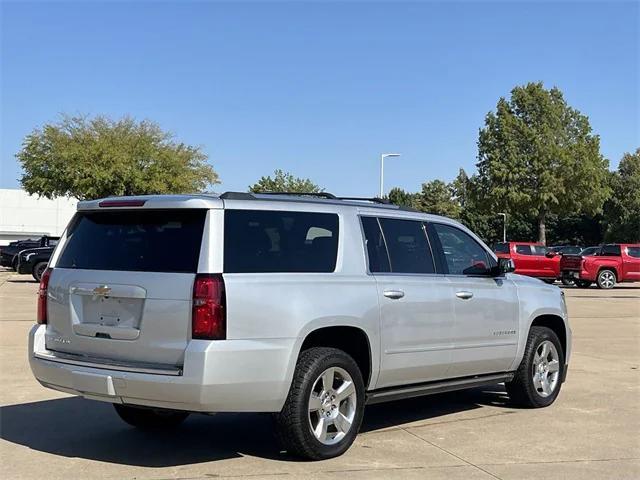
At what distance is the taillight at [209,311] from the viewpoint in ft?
16.4

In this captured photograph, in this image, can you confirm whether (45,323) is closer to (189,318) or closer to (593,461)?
(189,318)

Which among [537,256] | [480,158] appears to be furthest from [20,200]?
[537,256]

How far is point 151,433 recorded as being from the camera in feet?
21.4

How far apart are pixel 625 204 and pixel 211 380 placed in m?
69.3

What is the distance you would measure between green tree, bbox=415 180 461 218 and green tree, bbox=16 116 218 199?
46.7 metres

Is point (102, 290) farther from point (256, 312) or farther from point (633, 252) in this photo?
point (633, 252)

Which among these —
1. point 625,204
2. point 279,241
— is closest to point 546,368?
point 279,241

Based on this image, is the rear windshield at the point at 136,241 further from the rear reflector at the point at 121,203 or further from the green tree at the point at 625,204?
the green tree at the point at 625,204

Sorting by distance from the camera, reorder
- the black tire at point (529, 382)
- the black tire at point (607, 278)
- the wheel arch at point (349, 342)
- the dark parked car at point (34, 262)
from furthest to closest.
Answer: the black tire at point (607, 278) → the dark parked car at point (34, 262) → the black tire at point (529, 382) → the wheel arch at point (349, 342)

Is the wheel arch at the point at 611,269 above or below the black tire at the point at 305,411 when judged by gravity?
above

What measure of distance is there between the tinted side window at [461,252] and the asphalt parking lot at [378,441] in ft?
4.63

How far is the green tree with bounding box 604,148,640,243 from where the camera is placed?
66.2m

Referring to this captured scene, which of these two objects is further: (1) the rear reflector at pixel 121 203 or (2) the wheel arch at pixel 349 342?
(2) the wheel arch at pixel 349 342

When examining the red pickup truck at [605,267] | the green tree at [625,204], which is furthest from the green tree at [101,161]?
the green tree at [625,204]
